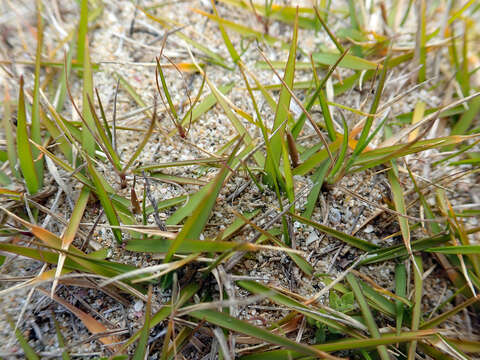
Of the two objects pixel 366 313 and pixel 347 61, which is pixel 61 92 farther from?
pixel 366 313

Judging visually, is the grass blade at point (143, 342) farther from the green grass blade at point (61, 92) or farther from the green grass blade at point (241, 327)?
the green grass blade at point (61, 92)

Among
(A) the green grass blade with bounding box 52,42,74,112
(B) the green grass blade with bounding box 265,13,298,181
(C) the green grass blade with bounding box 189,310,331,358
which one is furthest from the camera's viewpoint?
(A) the green grass blade with bounding box 52,42,74,112

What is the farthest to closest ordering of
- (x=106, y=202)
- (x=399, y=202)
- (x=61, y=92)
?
(x=61, y=92) < (x=399, y=202) < (x=106, y=202)

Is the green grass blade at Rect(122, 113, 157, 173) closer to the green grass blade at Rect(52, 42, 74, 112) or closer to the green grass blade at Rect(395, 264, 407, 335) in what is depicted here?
the green grass blade at Rect(52, 42, 74, 112)

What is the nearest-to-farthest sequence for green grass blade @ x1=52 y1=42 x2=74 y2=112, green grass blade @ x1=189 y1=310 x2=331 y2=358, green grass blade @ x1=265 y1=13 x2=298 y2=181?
green grass blade @ x1=189 y1=310 x2=331 y2=358 < green grass blade @ x1=265 y1=13 x2=298 y2=181 < green grass blade @ x1=52 y1=42 x2=74 y2=112

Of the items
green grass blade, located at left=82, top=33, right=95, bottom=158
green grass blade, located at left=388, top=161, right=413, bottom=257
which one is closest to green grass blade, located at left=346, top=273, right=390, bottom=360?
green grass blade, located at left=388, top=161, right=413, bottom=257

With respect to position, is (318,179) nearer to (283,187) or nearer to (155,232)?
(283,187)

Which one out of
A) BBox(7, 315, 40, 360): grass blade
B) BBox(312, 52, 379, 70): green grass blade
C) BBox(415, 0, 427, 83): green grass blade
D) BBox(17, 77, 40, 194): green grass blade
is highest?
BBox(415, 0, 427, 83): green grass blade

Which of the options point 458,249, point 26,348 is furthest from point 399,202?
point 26,348

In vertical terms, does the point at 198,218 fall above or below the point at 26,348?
above

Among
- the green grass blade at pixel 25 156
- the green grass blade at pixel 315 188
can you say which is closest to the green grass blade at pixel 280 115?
the green grass blade at pixel 315 188
